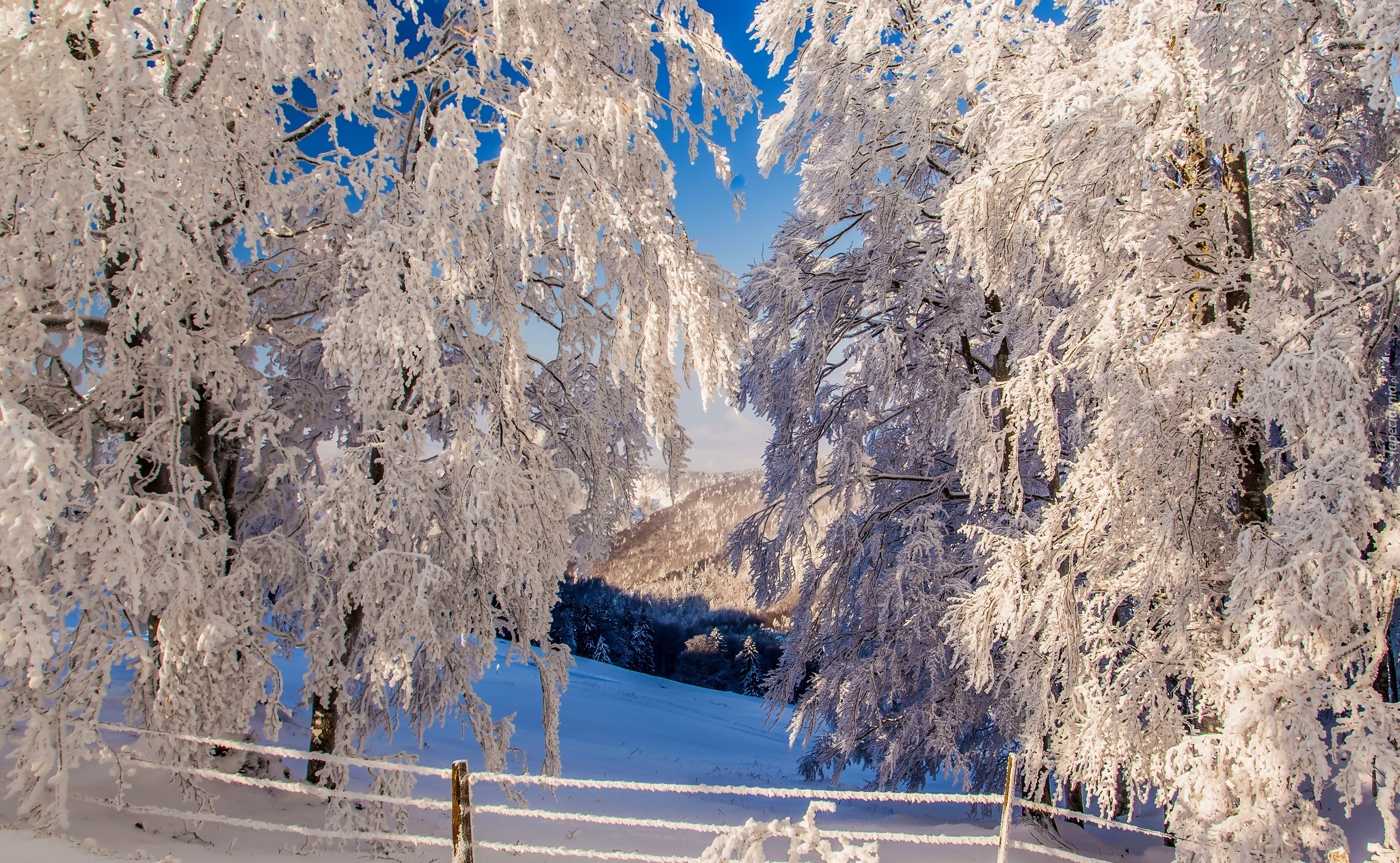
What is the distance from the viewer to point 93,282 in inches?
186

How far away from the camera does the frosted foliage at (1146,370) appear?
4.00 meters

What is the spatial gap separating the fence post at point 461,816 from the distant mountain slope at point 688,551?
140ft

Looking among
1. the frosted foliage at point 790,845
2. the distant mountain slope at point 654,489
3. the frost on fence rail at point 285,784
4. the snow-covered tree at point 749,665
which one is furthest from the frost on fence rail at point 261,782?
the snow-covered tree at point 749,665

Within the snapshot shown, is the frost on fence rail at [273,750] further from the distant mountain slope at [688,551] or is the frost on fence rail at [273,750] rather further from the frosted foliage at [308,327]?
the distant mountain slope at [688,551]

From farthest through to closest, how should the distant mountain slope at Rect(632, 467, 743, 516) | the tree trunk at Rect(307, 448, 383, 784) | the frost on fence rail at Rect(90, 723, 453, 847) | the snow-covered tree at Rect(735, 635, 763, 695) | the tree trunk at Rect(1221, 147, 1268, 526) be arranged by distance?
the snow-covered tree at Rect(735, 635, 763, 695)
the distant mountain slope at Rect(632, 467, 743, 516)
the tree trunk at Rect(307, 448, 383, 784)
the tree trunk at Rect(1221, 147, 1268, 526)
the frost on fence rail at Rect(90, 723, 453, 847)

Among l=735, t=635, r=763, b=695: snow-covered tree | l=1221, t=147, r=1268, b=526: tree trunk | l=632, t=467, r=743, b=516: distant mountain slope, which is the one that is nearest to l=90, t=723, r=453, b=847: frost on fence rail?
l=632, t=467, r=743, b=516: distant mountain slope

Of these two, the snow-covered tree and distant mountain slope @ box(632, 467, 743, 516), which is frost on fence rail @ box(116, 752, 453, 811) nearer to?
distant mountain slope @ box(632, 467, 743, 516)

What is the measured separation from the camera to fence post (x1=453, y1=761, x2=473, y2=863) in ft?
13.4

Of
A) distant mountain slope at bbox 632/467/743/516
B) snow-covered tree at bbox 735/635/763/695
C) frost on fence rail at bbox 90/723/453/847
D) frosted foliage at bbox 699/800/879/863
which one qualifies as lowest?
snow-covered tree at bbox 735/635/763/695

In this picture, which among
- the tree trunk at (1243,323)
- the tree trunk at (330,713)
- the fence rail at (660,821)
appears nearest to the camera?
the fence rail at (660,821)

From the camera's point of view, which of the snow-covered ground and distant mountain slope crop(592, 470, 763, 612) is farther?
distant mountain slope crop(592, 470, 763, 612)

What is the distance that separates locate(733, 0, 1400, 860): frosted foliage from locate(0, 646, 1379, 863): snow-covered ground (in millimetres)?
2475

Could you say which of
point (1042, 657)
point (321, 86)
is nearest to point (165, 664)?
point (321, 86)

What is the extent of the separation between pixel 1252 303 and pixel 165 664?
295 inches
